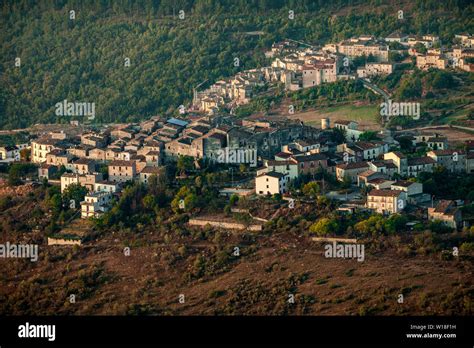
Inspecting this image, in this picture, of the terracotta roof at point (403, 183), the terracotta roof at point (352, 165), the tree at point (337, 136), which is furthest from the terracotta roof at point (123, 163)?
the terracotta roof at point (403, 183)

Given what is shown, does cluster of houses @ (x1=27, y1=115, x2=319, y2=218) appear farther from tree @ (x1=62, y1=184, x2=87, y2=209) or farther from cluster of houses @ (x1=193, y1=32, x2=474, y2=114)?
cluster of houses @ (x1=193, y1=32, x2=474, y2=114)

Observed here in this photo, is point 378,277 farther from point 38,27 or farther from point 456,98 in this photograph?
point 38,27

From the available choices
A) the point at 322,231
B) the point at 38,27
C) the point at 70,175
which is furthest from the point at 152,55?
the point at 322,231

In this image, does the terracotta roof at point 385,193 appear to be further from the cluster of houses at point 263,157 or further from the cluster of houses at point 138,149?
the cluster of houses at point 138,149

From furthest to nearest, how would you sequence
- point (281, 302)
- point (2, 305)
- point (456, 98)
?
1. point (456, 98)
2. point (2, 305)
3. point (281, 302)

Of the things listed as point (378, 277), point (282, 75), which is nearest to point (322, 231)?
point (378, 277)

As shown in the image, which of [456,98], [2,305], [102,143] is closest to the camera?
[2,305]

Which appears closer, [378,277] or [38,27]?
[378,277]
